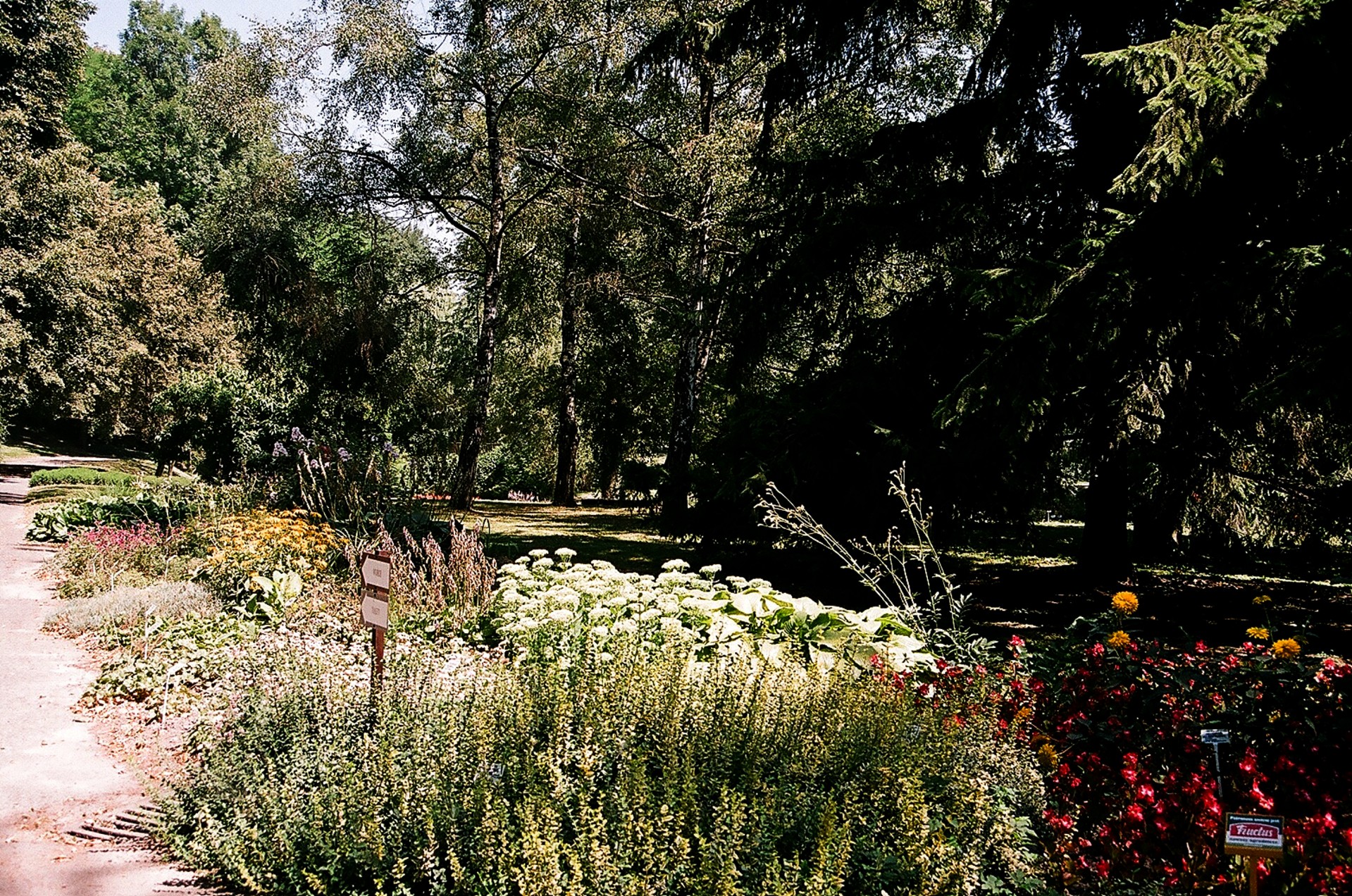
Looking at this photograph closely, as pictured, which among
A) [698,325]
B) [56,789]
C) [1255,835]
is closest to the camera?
[1255,835]

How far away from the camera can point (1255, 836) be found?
238 cm

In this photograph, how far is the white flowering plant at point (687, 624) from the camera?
4.77 meters

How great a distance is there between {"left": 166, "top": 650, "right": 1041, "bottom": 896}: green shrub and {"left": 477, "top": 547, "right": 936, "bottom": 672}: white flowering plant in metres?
0.74

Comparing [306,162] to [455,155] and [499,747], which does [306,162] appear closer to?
[455,155]

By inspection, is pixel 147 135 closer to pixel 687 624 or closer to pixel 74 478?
pixel 74 478

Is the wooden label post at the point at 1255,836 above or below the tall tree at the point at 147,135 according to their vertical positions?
below

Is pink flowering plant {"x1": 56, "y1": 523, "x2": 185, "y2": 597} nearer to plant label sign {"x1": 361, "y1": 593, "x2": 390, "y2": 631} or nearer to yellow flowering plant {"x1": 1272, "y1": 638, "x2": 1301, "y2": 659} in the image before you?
plant label sign {"x1": 361, "y1": 593, "x2": 390, "y2": 631}

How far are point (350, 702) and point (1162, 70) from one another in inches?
224

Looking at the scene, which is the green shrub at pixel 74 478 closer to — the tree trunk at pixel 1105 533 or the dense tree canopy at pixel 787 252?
the dense tree canopy at pixel 787 252

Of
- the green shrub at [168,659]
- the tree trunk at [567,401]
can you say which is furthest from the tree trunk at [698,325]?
the green shrub at [168,659]

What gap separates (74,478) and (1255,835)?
23.2 metres

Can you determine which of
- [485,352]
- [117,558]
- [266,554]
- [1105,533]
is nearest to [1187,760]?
[1105,533]

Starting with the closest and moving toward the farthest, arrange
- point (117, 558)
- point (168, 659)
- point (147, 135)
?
point (168, 659)
point (117, 558)
point (147, 135)

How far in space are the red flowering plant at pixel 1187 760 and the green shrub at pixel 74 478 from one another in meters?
19.9
